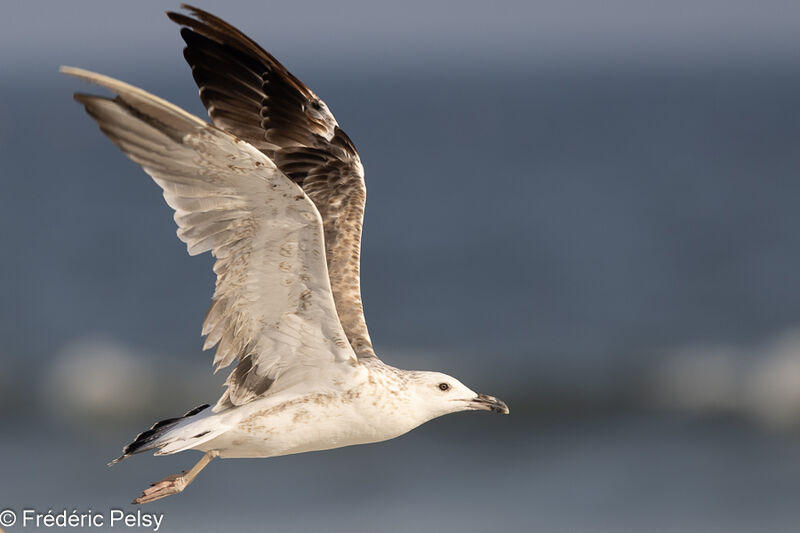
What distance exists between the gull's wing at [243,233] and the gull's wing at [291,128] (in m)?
0.93

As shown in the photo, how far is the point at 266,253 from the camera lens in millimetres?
8016

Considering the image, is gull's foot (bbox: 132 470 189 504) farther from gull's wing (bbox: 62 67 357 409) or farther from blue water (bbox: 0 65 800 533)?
blue water (bbox: 0 65 800 533)

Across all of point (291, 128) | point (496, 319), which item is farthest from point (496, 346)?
point (291, 128)

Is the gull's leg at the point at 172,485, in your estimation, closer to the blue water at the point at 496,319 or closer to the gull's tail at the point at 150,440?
the gull's tail at the point at 150,440

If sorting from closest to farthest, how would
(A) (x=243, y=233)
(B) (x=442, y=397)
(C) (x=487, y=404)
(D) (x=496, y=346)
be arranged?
(A) (x=243, y=233) → (B) (x=442, y=397) → (C) (x=487, y=404) → (D) (x=496, y=346)

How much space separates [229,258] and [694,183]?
47.0 metres

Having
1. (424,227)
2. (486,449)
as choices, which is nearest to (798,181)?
(424,227)

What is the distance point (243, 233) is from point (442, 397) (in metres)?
1.99

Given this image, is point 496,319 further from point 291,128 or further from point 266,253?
point 266,253

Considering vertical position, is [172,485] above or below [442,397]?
below

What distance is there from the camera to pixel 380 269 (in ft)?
119

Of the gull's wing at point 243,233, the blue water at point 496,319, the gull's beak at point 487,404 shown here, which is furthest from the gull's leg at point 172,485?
the blue water at point 496,319

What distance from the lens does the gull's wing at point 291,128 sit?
9698mm

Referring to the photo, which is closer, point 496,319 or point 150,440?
point 150,440
